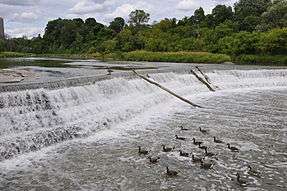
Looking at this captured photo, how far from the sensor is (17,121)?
12.9 metres

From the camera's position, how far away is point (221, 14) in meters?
57.3

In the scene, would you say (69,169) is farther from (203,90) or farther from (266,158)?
(203,90)

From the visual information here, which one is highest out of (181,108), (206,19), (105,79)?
(206,19)

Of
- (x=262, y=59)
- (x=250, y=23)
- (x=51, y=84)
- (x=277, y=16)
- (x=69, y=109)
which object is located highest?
(x=277, y=16)

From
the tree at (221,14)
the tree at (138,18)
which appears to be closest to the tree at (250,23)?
the tree at (221,14)

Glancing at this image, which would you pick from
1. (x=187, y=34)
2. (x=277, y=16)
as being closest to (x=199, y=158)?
(x=277, y=16)

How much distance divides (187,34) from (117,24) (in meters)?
24.3

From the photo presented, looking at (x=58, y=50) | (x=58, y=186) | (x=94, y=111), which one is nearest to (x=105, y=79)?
(x=94, y=111)

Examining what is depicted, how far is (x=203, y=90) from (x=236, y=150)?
12.1 meters

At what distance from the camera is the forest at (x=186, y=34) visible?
134 ft

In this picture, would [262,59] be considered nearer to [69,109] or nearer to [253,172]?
[69,109]

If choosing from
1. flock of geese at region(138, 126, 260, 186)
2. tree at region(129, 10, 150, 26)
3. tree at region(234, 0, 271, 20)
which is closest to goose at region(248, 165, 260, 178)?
flock of geese at region(138, 126, 260, 186)

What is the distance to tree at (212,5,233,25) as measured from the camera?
5716 centimetres

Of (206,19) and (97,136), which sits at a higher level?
(206,19)
